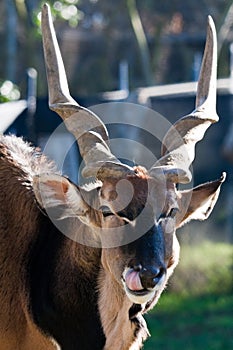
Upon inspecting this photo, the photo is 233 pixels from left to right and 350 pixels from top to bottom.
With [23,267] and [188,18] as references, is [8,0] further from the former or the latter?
[23,267]

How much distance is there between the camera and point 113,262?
7414 mm

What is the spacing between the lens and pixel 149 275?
23.1ft

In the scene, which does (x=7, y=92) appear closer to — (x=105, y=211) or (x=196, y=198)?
(x=196, y=198)

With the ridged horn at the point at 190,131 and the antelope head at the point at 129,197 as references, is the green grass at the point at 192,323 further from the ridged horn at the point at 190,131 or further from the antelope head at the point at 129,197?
the antelope head at the point at 129,197

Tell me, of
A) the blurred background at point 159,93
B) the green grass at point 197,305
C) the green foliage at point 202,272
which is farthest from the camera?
the green foliage at point 202,272

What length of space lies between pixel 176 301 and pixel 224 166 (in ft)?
14.0

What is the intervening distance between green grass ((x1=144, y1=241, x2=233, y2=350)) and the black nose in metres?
5.62

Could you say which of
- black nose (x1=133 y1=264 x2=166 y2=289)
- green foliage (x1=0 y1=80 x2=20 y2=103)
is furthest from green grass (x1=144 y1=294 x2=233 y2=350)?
black nose (x1=133 y1=264 x2=166 y2=289)

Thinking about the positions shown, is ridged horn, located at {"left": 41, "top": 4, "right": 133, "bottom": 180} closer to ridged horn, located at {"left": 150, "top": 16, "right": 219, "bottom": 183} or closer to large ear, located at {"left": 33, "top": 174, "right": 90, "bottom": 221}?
large ear, located at {"left": 33, "top": 174, "right": 90, "bottom": 221}

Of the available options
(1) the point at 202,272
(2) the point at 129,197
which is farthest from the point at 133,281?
(1) the point at 202,272

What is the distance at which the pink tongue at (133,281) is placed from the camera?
7.11m

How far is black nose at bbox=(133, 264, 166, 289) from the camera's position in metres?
7.06

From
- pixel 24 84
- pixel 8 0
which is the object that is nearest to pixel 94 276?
pixel 8 0

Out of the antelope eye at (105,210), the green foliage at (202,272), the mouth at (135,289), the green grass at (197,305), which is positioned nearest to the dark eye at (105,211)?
the antelope eye at (105,210)
